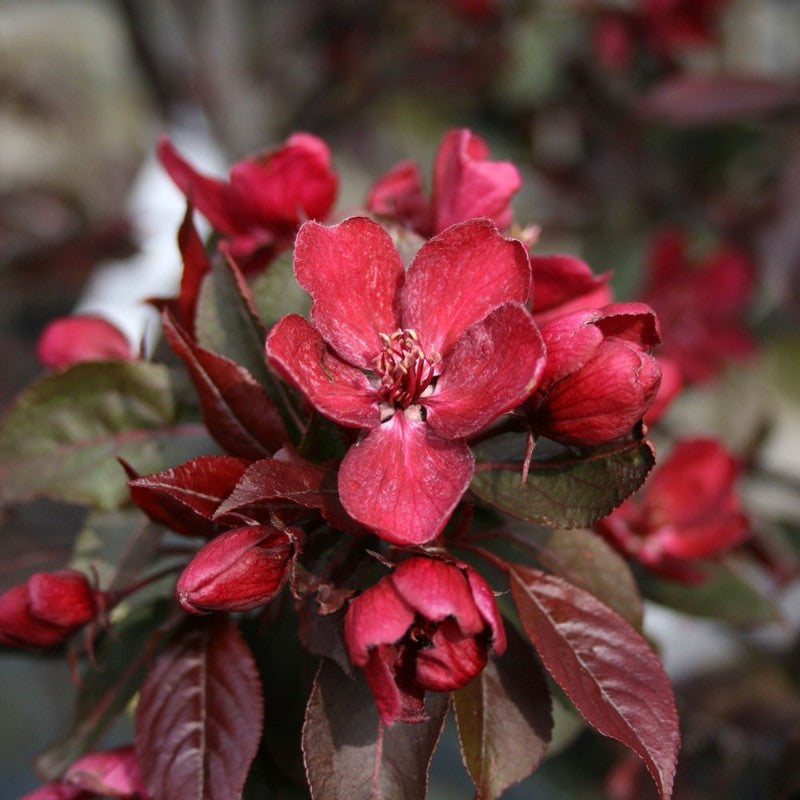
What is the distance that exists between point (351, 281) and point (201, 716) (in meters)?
0.32

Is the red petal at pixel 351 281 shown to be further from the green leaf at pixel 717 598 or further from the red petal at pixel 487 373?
the green leaf at pixel 717 598

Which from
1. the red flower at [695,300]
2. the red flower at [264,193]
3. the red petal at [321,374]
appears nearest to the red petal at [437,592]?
the red petal at [321,374]

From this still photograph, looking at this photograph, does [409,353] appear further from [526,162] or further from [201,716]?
[526,162]

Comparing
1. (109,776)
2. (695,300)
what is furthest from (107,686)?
(695,300)

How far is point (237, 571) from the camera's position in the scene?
50cm

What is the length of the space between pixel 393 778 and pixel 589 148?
1.70 meters

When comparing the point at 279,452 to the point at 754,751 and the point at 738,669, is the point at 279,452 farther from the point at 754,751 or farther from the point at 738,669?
the point at 738,669

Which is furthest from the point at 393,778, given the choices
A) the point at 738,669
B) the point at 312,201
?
the point at 738,669

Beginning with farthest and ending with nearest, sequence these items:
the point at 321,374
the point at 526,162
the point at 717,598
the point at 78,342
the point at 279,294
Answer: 1. the point at 526,162
2. the point at 717,598
3. the point at 78,342
4. the point at 279,294
5. the point at 321,374

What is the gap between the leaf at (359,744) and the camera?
55 centimetres

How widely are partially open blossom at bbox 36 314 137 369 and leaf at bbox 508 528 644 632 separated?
1.34 feet

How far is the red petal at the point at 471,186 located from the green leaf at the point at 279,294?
0.42ft

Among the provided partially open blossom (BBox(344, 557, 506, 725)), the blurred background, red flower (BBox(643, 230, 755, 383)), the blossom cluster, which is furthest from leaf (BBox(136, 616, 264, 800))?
red flower (BBox(643, 230, 755, 383))

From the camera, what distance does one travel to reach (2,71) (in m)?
2.42
